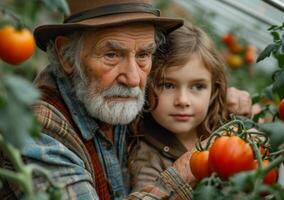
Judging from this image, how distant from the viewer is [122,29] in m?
2.30

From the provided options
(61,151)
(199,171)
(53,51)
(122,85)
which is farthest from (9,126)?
(53,51)

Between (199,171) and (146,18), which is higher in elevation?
(146,18)

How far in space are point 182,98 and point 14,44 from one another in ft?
3.94

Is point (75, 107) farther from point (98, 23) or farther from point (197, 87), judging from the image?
point (197, 87)

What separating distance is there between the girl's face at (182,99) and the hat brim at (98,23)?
0.17 m

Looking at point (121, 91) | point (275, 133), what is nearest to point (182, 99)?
point (121, 91)

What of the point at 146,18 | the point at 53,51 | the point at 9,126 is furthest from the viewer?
the point at 53,51

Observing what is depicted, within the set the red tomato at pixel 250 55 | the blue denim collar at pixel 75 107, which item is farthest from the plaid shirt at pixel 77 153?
the red tomato at pixel 250 55

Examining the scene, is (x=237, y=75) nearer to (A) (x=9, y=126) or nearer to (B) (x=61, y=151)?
(B) (x=61, y=151)

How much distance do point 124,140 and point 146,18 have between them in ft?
1.45

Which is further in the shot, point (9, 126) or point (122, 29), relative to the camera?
point (122, 29)

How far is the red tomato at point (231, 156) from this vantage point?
4.85 feet

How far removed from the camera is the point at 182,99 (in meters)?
2.46

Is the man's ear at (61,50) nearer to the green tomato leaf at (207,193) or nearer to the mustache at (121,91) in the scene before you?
the mustache at (121,91)
